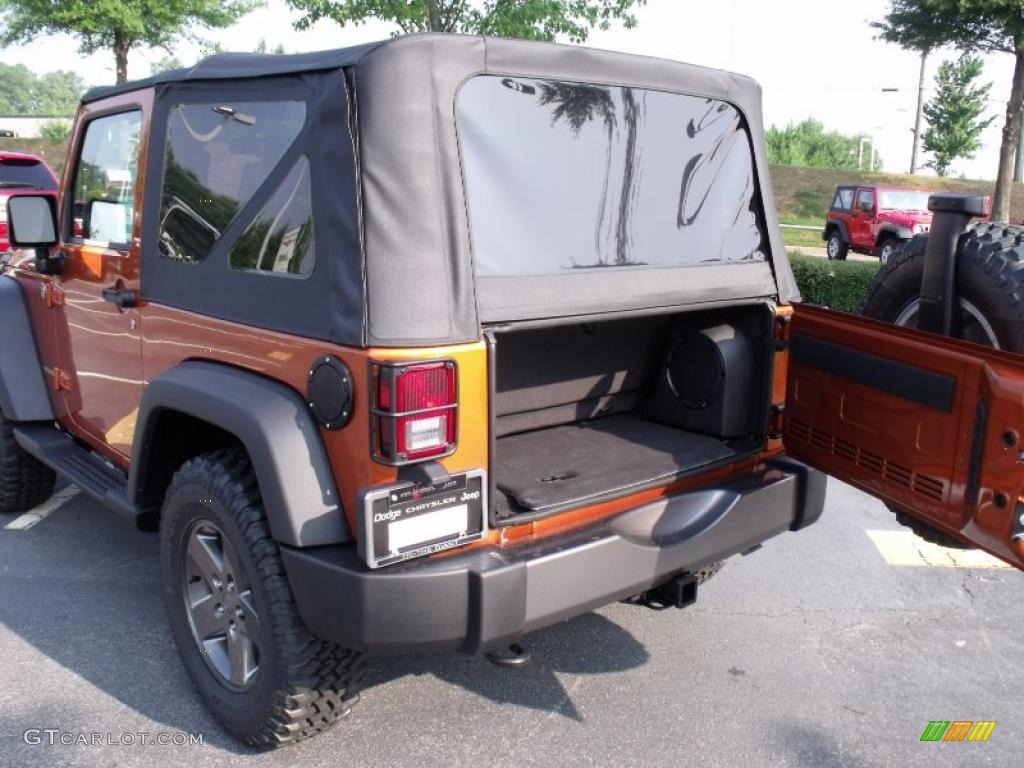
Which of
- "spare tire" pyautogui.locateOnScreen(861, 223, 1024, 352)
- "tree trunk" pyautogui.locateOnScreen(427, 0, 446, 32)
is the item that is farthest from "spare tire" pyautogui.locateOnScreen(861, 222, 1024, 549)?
"tree trunk" pyautogui.locateOnScreen(427, 0, 446, 32)

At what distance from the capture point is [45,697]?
3.01 metres

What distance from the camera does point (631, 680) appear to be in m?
3.20

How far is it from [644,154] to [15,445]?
3.32 metres

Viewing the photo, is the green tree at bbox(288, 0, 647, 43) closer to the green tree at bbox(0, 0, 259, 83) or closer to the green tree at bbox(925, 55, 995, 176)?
A: the green tree at bbox(0, 0, 259, 83)

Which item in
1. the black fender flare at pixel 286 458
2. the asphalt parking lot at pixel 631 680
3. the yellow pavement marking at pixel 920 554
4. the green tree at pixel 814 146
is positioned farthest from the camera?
the green tree at pixel 814 146

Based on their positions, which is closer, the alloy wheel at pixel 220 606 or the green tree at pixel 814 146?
the alloy wheel at pixel 220 606

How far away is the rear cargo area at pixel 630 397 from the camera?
303 centimetres

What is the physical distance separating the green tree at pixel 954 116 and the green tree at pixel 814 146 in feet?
27.9

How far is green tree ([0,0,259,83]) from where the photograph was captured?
18.2 m

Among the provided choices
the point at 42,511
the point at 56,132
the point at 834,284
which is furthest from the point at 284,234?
the point at 56,132

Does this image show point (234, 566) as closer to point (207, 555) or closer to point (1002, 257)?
point (207, 555)

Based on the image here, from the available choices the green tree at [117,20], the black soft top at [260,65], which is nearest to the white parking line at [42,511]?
the black soft top at [260,65]

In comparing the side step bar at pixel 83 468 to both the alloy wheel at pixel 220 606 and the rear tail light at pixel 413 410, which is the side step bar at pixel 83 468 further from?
the rear tail light at pixel 413 410

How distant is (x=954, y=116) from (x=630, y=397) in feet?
143
